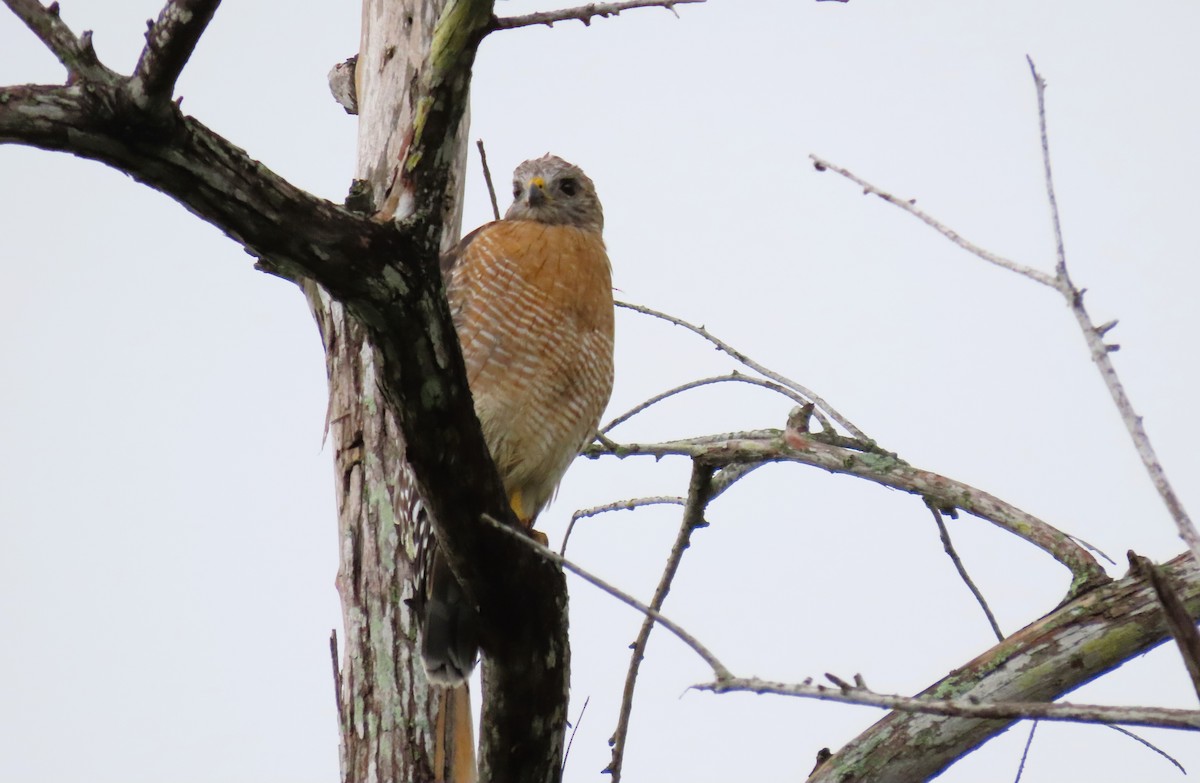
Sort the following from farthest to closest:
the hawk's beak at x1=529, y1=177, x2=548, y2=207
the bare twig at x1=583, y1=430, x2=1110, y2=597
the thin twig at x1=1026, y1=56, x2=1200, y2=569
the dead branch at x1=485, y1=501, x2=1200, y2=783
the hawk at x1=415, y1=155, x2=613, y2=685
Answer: the hawk's beak at x1=529, y1=177, x2=548, y2=207, the hawk at x1=415, y1=155, x2=613, y2=685, the bare twig at x1=583, y1=430, x2=1110, y2=597, the dead branch at x1=485, y1=501, x2=1200, y2=783, the thin twig at x1=1026, y1=56, x2=1200, y2=569

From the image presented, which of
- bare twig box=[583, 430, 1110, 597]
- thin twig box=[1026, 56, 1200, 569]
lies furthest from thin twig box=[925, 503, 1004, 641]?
thin twig box=[1026, 56, 1200, 569]

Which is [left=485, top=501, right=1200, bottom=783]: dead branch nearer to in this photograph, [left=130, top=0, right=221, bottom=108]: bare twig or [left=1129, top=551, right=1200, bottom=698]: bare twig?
[left=1129, top=551, right=1200, bottom=698]: bare twig

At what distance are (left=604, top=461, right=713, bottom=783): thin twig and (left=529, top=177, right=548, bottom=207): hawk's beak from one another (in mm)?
2902

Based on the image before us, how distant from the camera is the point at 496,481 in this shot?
3.15m

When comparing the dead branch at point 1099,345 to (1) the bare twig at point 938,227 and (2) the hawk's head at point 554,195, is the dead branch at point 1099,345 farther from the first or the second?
(2) the hawk's head at point 554,195

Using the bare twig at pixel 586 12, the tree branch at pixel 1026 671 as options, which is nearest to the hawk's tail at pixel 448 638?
the tree branch at pixel 1026 671

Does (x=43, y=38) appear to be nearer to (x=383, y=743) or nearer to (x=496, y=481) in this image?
(x=496, y=481)

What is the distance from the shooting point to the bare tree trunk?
4309 mm

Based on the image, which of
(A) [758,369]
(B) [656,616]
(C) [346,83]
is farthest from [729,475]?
(C) [346,83]

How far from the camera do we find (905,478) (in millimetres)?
3498

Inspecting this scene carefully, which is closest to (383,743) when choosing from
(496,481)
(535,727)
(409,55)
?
(535,727)

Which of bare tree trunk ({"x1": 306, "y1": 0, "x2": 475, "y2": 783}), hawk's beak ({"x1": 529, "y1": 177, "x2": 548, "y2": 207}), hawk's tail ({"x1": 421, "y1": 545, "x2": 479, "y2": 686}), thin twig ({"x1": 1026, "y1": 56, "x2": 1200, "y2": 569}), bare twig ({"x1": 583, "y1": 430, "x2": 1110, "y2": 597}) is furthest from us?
hawk's beak ({"x1": 529, "y1": 177, "x2": 548, "y2": 207})

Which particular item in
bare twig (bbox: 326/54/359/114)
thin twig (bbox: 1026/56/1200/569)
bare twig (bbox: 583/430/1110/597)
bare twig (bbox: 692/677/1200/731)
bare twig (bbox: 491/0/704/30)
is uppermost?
bare twig (bbox: 326/54/359/114)

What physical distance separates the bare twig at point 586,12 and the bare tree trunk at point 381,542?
1.40 meters
